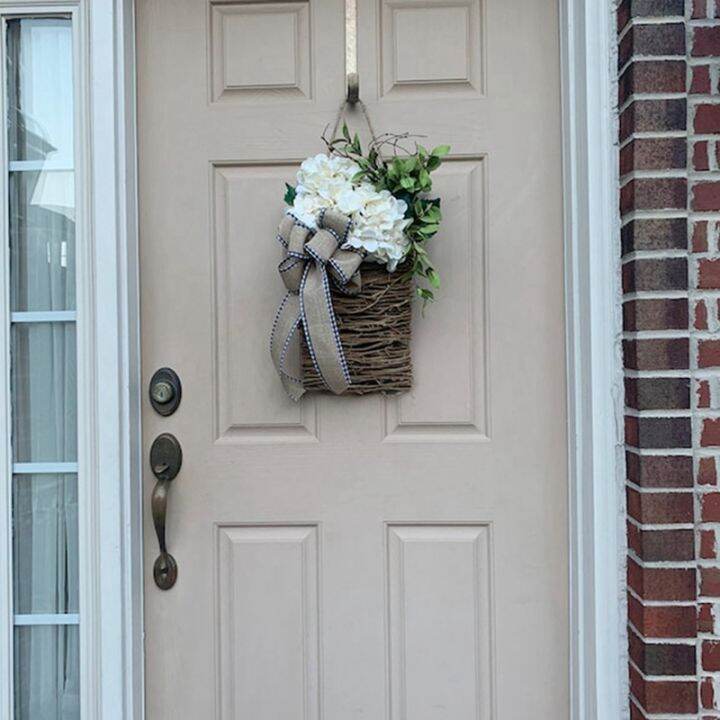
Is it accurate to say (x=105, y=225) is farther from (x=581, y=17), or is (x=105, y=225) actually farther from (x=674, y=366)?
(x=674, y=366)

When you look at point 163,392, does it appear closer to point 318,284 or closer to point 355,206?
point 318,284

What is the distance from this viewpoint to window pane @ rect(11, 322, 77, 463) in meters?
1.80

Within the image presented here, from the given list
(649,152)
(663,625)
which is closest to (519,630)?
(663,625)

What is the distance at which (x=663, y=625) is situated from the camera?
61.4 inches

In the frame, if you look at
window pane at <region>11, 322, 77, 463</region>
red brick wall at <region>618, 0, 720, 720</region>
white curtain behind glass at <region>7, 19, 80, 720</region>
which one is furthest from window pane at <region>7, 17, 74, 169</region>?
red brick wall at <region>618, 0, 720, 720</region>

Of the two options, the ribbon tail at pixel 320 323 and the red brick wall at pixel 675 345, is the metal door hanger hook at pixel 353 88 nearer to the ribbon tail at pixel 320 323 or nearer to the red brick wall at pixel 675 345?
the ribbon tail at pixel 320 323

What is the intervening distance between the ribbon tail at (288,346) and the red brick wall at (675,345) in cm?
70

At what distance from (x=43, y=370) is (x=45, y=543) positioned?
39 cm

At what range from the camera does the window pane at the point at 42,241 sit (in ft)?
5.91

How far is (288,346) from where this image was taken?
171 centimetres

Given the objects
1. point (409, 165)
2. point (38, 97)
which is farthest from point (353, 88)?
point (38, 97)

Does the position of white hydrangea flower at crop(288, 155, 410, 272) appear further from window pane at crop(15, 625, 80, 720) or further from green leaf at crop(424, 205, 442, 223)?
window pane at crop(15, 625, 80, 720)

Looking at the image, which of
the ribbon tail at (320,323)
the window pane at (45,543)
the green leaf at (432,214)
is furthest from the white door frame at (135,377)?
the ribbon tail at (320,323)

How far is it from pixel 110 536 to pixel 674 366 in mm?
1231
